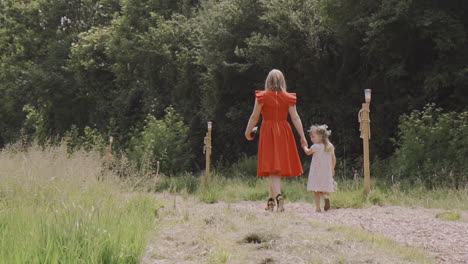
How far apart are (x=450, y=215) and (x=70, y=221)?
15.4 ft

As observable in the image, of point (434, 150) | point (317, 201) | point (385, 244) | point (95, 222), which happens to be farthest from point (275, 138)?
point (434, 150)

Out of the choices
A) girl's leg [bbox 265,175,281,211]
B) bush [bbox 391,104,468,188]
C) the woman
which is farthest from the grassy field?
bush [bbox 391,104,468,188]

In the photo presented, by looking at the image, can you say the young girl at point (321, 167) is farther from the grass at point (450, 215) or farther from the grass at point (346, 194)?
the grass at point (450, 215)

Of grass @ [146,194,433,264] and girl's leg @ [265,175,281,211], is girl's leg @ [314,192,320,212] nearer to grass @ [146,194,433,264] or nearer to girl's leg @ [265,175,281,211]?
girl's leg @ [265,175,281,211]

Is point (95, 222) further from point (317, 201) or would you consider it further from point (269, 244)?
point (317, 201)

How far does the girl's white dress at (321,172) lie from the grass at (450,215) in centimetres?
154

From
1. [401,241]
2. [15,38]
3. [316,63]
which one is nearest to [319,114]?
[316,63]

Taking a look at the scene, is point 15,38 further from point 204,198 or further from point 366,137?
point 366,137

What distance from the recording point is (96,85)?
77.2ft

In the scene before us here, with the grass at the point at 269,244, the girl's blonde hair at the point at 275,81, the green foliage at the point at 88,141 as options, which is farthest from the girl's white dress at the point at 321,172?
the green foliage at the point at 88,141

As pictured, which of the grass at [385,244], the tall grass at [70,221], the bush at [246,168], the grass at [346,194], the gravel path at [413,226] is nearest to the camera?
the tall grass at [70,221]

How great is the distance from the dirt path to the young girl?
→ 1305mm

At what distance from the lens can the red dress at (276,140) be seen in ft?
23.4

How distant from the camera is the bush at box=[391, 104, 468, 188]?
35.3ft
